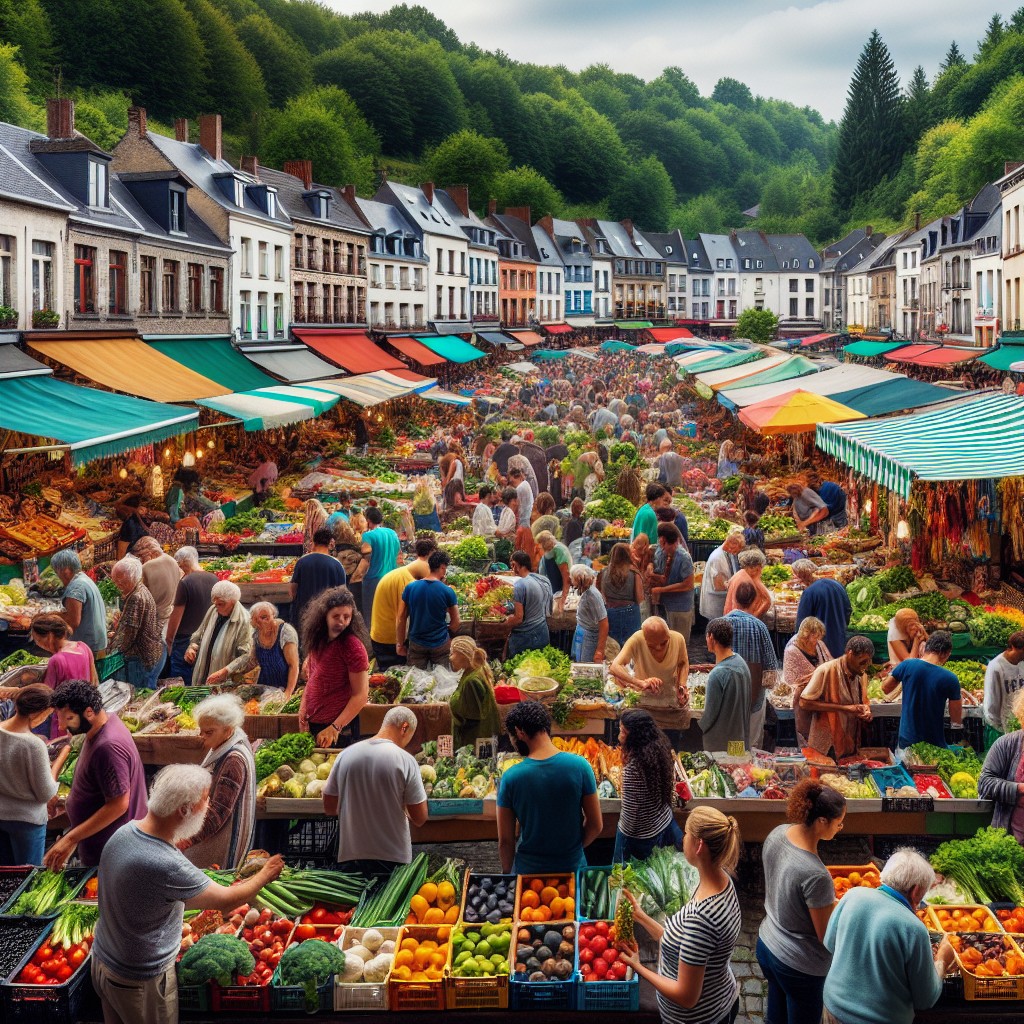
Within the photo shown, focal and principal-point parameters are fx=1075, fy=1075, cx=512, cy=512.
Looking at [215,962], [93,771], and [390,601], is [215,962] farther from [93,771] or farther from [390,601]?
[390,601]

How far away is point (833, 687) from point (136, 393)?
534 inches

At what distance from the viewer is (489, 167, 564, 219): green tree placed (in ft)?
263

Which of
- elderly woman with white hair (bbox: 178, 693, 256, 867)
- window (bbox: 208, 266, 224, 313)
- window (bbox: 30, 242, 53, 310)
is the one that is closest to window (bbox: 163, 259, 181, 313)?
window (bbox: 208, 266, 224, 313)

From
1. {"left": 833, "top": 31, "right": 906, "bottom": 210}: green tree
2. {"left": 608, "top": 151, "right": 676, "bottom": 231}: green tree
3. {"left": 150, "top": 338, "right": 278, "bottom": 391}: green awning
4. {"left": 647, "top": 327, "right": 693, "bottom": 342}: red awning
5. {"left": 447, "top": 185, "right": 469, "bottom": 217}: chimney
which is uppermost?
{"left": 833, "top": 31, "right": 906, "bottom": 210}: green tree

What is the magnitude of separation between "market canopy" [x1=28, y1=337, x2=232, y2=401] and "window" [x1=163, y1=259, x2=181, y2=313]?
2825mm

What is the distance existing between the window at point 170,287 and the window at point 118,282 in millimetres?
2473

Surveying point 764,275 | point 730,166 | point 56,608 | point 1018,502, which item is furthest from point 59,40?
point 730,166

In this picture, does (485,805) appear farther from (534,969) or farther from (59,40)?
(59,40)

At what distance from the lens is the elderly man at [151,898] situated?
4.57 m

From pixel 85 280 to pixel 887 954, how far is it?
2016 cm

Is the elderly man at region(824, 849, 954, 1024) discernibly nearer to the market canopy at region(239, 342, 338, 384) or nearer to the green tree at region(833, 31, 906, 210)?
the market canopy at region(239, 342, 338, 384)

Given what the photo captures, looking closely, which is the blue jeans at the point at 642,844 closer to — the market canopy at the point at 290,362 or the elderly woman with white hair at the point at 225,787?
the elderly woman with white hair at the point at 225,787

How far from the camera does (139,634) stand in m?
9.56

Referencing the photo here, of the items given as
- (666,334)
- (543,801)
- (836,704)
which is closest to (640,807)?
(543,801)
